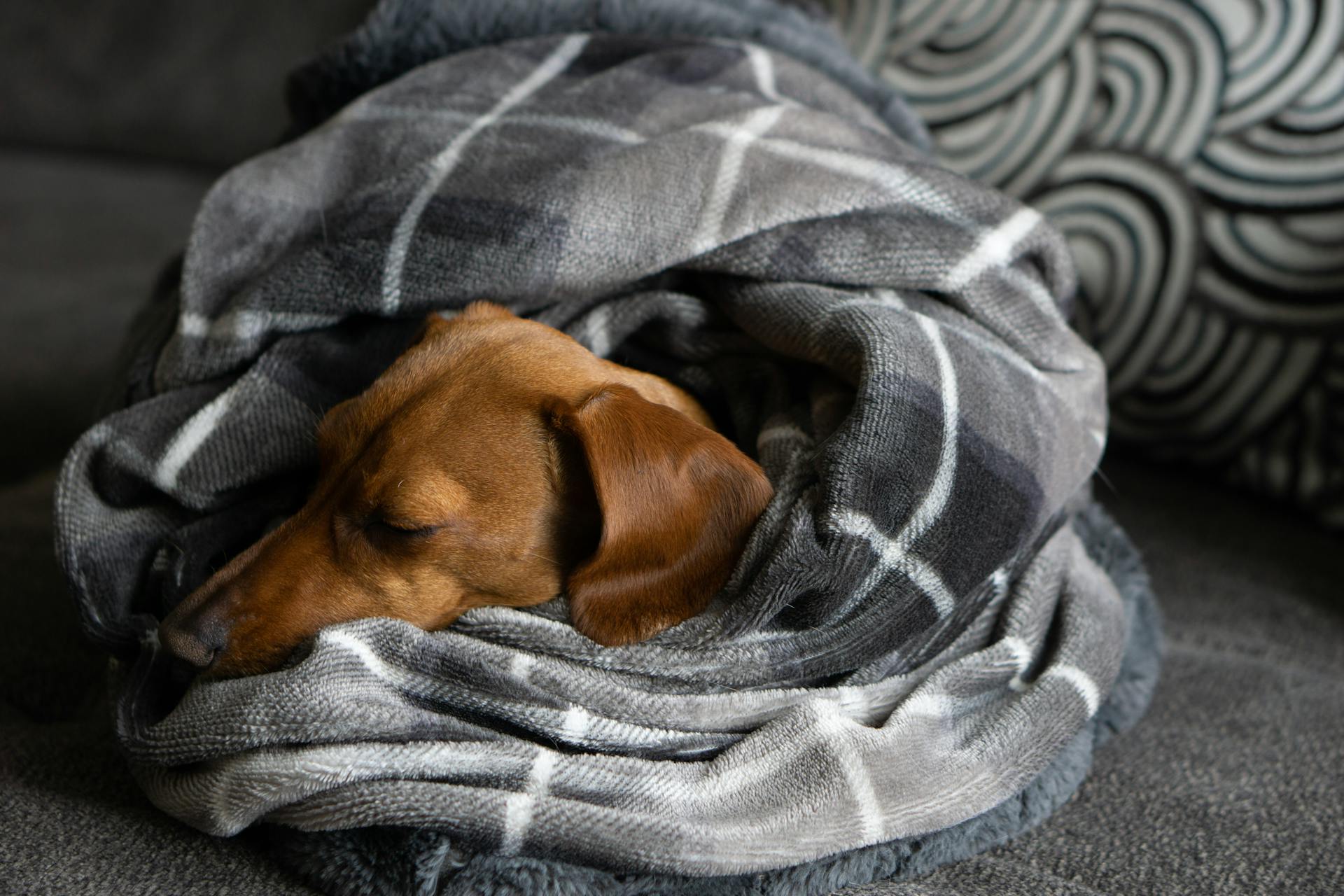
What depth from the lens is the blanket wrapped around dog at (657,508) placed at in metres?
0.90

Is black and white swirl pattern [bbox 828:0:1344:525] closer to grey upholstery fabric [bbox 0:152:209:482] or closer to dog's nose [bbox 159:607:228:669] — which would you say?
dog's nose [bbox 159:607:228:669]

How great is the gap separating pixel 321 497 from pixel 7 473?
3.32 ft

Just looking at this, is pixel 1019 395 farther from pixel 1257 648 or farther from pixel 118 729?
pixel 118 729

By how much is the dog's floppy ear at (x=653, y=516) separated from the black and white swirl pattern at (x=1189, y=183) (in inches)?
36.8

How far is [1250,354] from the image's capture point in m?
1.58

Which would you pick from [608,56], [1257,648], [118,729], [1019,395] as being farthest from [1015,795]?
[608,56]

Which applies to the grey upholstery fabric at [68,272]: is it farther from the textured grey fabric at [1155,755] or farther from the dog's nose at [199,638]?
the dog's nose at [199,638]

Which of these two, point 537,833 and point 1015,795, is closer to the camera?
point 537,833

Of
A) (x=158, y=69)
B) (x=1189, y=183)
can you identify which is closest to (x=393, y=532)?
(x=1189, y=183)

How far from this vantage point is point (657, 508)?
3.15 feet

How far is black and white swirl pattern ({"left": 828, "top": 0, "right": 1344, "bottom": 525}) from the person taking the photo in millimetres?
1515

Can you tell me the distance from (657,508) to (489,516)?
0.52 feet

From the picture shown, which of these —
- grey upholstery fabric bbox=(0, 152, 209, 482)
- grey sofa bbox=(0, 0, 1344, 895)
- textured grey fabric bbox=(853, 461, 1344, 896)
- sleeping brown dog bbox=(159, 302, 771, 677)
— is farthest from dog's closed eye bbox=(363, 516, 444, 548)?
grey upholstery fabric bbox=(0, 152, 209, 482)

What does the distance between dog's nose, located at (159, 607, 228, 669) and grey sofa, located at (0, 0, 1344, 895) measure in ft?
0.47
